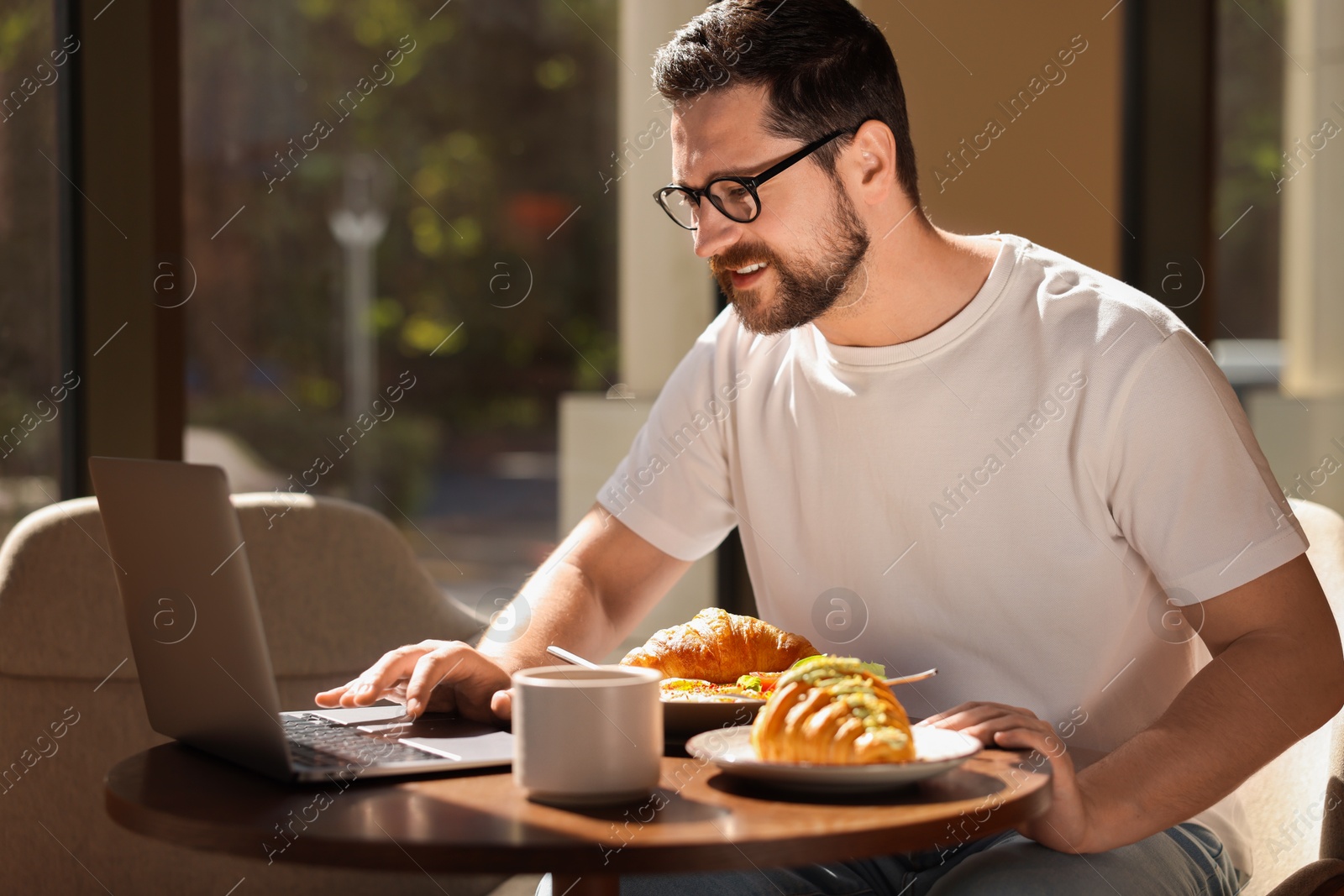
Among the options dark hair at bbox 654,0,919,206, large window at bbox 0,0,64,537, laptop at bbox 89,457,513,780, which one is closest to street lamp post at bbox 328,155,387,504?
large window at bbox 0,0,64,537

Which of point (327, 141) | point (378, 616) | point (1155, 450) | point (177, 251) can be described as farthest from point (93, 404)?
point (327, 141)

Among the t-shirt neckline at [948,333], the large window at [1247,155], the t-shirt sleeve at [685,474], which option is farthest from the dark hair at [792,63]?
the large window at [1247,155]

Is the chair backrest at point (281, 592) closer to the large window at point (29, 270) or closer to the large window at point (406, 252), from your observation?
the large window at point (29, 270)

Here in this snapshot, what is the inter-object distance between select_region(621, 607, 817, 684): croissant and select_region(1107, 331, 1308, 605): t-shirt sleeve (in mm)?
399

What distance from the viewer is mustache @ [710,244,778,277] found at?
5.23 feet

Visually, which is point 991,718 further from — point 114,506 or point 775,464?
point 114,506

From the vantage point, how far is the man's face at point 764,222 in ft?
5.18

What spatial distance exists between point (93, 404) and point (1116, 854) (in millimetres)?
2079

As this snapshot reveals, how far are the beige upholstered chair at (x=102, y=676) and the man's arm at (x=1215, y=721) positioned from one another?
39.1 inches

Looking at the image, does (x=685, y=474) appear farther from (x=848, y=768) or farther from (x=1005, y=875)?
(x=848, y=768)

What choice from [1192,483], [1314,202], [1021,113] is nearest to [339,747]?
[1192,483]

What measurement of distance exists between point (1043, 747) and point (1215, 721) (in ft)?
0.89

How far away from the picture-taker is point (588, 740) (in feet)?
3.05

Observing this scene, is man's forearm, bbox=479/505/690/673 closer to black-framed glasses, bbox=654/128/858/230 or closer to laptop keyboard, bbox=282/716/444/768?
laptop keyboard, bbox=282/716/444/768
